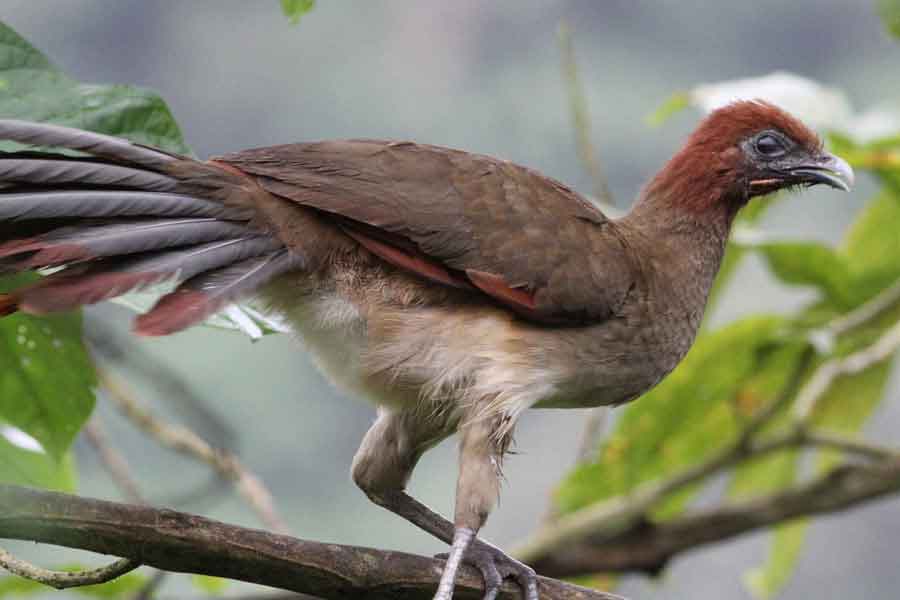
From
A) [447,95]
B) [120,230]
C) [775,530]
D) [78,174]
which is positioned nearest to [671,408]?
[775,530]

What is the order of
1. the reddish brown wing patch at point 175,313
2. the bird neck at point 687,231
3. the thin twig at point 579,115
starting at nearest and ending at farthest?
the reddish brown wing patch at point 175,313 < the bird neck at point 687,231 < the thin twig at point 579,115

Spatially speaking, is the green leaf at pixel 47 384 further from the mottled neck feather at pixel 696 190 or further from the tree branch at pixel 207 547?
the mottled neck feather at pixel 696 190

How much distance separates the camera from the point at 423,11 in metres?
10.7

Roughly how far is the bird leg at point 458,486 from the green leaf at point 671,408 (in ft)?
3.63

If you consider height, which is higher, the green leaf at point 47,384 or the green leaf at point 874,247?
the green leaf at point 874,247

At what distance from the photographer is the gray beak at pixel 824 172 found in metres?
3.61

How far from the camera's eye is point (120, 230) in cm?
245

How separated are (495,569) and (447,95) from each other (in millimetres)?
8272

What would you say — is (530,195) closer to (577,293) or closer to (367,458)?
(577,293)

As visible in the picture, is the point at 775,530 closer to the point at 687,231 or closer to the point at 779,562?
the point at 779,562

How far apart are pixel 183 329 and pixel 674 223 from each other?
171 centimetres

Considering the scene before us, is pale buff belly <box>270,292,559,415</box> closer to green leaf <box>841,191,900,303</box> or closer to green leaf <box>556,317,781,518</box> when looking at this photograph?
A: green leaf <box>556,317,781,518</box>

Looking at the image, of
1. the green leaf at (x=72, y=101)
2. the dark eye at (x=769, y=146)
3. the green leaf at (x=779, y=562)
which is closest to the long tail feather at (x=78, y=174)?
the green leaf at (x=72, y=101)

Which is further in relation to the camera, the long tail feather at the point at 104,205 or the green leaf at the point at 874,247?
the green leaf at the point at 874,247
